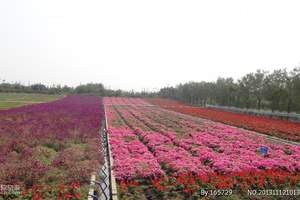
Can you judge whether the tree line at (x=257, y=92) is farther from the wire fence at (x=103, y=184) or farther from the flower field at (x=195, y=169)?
the wire fence at (x=103, y=184)

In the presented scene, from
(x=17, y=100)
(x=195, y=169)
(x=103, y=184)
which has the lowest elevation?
(x=103, y=184)

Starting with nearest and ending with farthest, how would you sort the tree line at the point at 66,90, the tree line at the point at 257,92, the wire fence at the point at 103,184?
the wire fence at the point at 103,184, the tree line at the point at 257,92, the tree line at the point at 66,90

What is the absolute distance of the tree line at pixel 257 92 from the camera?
125 feet

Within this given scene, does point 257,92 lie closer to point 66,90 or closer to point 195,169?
point 195,169

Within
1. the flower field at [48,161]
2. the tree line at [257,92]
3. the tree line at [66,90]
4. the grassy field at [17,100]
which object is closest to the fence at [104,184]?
the flower field at [48,161]

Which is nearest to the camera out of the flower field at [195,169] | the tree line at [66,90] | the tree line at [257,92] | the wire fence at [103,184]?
the wire fence at [103,184]

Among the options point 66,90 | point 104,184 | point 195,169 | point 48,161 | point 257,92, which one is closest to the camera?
point 104,184

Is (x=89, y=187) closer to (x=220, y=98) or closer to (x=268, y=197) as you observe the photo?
(x=268, y=197)

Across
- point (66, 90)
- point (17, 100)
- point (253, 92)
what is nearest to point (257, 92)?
point (253, 92)

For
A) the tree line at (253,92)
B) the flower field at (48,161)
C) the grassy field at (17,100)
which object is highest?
the tree line at (253,92)

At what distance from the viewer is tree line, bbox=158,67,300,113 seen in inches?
1495

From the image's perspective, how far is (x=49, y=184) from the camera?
27.3 ft

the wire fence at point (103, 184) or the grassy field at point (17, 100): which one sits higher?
the grassy field at point (17, 100)

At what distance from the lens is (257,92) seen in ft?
154
